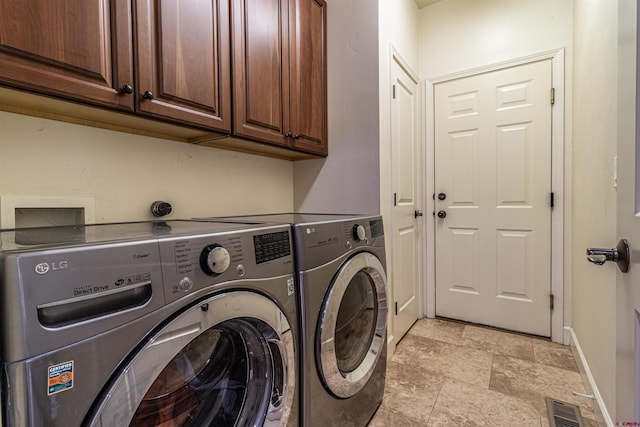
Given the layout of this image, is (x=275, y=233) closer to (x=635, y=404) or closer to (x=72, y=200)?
Answer: (x=72, y=200)

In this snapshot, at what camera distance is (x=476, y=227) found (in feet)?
7.73

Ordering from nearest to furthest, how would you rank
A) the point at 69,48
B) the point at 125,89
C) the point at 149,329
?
the point at 149,329 → the point at 69,48 → the point at 125,89

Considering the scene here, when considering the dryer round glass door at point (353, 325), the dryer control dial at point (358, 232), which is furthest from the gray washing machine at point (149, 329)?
the dryer control dial at point (358, 232)

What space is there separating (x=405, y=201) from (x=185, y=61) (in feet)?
5.33

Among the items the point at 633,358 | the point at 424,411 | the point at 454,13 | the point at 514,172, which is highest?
the point at 454,13

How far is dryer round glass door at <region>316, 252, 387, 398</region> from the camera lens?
1048 millimetres

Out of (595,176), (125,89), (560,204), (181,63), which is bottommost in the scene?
(560,204)

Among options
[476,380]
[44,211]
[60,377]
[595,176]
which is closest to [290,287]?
[60,377]

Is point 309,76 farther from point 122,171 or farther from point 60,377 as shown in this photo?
point 60,377

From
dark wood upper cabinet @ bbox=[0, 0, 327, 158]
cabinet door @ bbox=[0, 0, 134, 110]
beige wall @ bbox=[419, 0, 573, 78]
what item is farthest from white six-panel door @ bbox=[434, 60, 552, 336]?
cabinet door @ bbox=[0, 0, 134, 110]

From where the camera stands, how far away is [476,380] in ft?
5.44

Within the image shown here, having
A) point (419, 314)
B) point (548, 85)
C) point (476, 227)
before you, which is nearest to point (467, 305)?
point (419, 314)

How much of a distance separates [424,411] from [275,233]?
121 centimetres

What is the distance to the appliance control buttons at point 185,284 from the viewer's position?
627 millimetres
